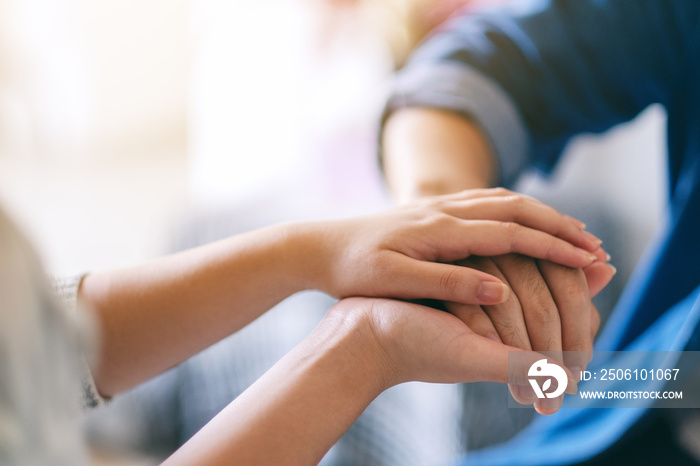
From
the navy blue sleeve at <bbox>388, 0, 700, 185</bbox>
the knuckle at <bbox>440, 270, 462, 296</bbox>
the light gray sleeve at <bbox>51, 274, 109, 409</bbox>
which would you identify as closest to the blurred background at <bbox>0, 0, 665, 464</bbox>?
the navy blue sleeve at <bbox>388, 0, 700, 185</bbox>

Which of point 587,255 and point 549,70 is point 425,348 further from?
point 549,70

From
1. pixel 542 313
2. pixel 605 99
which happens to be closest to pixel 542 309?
pixel 542 313

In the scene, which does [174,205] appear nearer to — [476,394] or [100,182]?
[100,182]

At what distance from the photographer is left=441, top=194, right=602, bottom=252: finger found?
0.35 metres

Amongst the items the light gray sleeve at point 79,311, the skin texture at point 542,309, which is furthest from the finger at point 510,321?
the light gray sleeve at point 79,311

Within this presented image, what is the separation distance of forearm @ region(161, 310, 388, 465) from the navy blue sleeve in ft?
1.23

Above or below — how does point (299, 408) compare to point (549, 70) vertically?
below

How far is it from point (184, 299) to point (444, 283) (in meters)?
0.19

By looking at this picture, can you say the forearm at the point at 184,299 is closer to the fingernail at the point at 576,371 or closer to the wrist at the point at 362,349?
the wrist at the point at 362,349

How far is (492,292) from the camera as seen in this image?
0.32 m

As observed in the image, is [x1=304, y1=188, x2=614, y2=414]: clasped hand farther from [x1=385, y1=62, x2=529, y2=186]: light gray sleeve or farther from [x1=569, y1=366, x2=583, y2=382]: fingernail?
[x1=385, y1=62, x2=529, y2=186]: light gray sleeve

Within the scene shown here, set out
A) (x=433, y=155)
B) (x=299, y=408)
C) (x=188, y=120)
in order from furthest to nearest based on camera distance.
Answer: (x=188, y=120) < (x=433, y=155) < (x=299, y=408)

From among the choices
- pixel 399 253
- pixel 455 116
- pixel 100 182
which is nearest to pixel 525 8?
pixel 455 116

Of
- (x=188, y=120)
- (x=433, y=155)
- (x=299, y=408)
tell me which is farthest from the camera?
(x=188, y=120)
